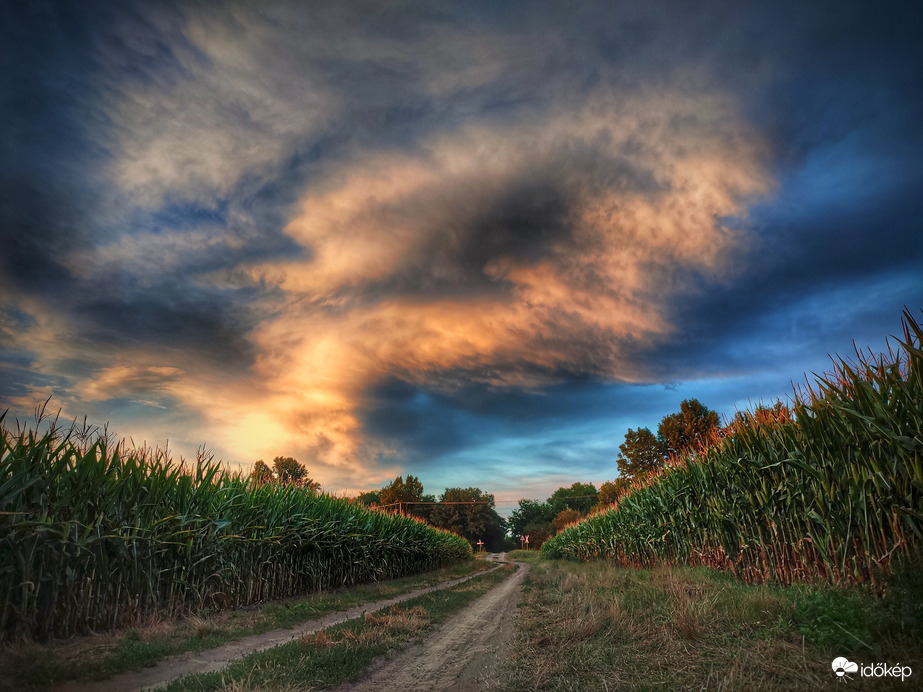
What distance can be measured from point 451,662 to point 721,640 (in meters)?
3.54

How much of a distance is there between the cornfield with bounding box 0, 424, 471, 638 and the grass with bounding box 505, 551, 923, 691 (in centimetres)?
646

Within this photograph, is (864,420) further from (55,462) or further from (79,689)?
(55,462)

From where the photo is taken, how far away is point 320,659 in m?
5.64

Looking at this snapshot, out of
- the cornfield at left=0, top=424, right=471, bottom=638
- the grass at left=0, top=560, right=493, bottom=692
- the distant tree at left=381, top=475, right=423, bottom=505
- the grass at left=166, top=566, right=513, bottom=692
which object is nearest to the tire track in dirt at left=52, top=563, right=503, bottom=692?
the grass at left=0, top=560, right=493, bottom=692

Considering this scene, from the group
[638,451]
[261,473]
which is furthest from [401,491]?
[261,473]

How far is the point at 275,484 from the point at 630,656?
11591mm

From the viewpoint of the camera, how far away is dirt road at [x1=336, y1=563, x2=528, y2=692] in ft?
17.0

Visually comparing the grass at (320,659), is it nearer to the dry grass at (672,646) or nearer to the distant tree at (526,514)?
the dry grass at (672,646)

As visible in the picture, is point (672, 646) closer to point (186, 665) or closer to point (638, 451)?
point (186, 665)

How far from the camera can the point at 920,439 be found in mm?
5102

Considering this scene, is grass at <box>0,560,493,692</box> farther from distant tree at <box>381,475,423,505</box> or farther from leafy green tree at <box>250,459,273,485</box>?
distant tree at <box>381,475,423,505</box>

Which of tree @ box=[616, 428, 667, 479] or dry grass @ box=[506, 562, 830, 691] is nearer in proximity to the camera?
dry grass @ box=[506, 562, 830, 691]

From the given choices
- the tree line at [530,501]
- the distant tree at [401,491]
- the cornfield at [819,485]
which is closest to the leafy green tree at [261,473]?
the tree line at [530,501]

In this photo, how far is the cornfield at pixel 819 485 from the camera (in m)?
5.41
